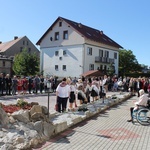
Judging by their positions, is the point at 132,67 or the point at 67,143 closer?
the point at 67,143

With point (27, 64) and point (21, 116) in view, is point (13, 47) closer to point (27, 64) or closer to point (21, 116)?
point (27, 64)

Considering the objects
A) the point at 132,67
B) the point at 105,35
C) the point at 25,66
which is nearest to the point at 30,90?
the point at 25,66

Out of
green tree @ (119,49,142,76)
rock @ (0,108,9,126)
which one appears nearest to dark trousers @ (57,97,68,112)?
rock @ (0,108,9,126)

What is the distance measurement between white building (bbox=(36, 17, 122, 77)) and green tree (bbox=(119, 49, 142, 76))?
23.1 meters

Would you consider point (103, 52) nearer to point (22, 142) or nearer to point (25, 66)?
point (25, 66)

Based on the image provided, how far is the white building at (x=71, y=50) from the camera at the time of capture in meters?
41.2

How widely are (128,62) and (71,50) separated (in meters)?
32.0

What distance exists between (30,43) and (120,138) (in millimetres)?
59317

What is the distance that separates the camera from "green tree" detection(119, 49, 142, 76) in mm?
70037

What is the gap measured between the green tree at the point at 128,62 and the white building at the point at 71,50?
75.9 ft

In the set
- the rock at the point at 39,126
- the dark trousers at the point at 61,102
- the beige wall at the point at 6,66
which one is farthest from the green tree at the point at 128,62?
the rock at the point at 39,126

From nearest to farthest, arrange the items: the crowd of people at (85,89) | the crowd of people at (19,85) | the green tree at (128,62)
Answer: the crowd of people at (85,89)
the crowd of people at (19,85)
the green tree at (128,62)

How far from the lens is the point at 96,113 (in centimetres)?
1323

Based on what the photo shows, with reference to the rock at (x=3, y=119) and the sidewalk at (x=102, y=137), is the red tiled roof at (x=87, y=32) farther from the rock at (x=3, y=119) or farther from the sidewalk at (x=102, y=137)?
the rock at (x=3, y=119)
